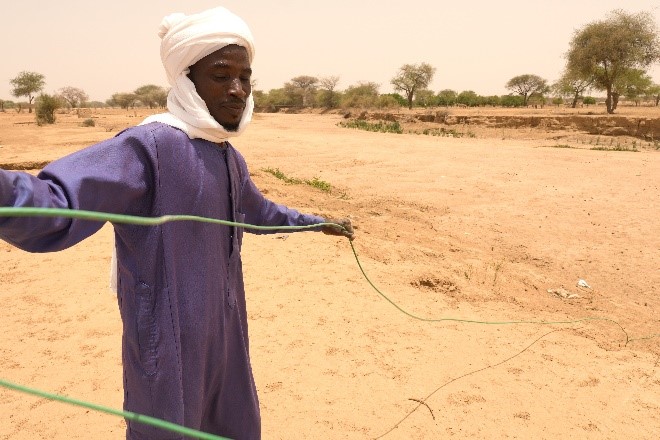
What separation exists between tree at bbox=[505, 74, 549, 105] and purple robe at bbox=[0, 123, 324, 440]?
A: 169ft

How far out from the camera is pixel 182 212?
4.71 feet

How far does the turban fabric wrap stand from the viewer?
1.46 m

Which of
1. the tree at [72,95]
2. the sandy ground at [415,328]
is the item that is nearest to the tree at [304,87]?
the tree at [72,95]

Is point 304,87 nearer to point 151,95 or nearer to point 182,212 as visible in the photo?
point 151,95

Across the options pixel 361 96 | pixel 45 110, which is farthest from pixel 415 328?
Result: pixel 361 96

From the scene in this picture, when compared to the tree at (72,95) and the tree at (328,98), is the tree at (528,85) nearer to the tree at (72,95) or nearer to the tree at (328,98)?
the tree at (328,98)

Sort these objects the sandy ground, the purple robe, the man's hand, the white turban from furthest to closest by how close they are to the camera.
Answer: the sandy ground → the man's hand → the white turban → the purple robe

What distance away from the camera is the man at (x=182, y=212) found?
1.35 m

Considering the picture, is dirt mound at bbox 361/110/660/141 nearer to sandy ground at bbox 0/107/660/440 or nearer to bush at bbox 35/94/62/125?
sandy ground at bbox 0/107/660/440

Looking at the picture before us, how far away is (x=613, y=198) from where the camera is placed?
Answer: 8141 millimetres

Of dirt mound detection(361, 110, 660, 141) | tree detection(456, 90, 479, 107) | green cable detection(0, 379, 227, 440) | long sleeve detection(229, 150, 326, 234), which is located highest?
tree detection(456, 90, 479, 107)

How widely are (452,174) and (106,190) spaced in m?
9.59

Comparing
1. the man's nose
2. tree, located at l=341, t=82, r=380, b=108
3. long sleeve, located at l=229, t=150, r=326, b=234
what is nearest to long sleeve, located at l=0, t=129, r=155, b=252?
the man's nose

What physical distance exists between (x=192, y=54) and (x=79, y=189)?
23.4 inches
